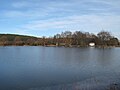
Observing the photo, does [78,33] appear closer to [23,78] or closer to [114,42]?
[114,42]

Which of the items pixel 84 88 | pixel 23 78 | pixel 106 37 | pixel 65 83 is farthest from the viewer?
pixel 106 37

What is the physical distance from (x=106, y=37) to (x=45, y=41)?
43569 millimetres

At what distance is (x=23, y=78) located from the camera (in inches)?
733

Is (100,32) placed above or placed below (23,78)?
above

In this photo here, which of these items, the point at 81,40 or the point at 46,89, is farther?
the point at 81,40

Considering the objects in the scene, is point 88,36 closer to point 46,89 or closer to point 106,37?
point 106,37

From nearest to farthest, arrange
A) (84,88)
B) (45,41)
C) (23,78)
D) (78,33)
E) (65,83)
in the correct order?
(84,88), (65,83), (23,78), (78,33), (45,41)

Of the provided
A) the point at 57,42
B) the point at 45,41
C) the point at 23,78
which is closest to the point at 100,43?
the point at 57,42

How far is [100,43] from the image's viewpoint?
129 metres

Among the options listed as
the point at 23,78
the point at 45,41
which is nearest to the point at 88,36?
the point at 45,41

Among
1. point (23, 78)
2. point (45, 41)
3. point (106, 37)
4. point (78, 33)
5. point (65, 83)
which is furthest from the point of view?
point (45, 41)

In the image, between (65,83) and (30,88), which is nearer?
(30,88)

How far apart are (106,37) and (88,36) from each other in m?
13.8

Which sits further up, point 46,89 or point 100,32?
point 100,32
